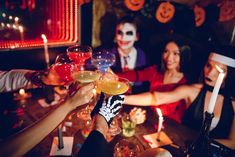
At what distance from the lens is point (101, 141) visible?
1860 millimetres

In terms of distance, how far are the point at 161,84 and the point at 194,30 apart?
8.38ft

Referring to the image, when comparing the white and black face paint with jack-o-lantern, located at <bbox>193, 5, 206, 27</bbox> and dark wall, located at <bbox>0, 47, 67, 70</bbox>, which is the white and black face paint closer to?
→ dark wall, located at <bbox>0, 47, 67, 70</bbox>

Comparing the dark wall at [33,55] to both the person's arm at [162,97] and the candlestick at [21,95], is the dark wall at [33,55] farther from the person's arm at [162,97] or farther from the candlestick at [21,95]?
the person's arm at [162,97]

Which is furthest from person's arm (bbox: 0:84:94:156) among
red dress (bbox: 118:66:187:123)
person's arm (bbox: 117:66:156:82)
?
person's arm (bbox: 117:66:156:82)

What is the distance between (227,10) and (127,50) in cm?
259

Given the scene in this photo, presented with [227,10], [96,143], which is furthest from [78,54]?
[227,10]

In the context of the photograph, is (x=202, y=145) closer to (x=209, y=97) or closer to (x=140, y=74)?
(x=209, y=97)

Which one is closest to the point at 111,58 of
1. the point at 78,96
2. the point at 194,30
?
the point at 78,96

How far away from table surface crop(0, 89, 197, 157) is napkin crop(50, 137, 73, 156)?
4cm

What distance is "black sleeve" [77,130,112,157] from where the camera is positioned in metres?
1.75

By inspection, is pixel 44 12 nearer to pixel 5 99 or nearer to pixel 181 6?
pixel 181 6

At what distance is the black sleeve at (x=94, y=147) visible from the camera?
5.74ft

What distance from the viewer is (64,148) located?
225cm

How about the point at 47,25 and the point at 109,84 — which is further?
the point at 47,25
